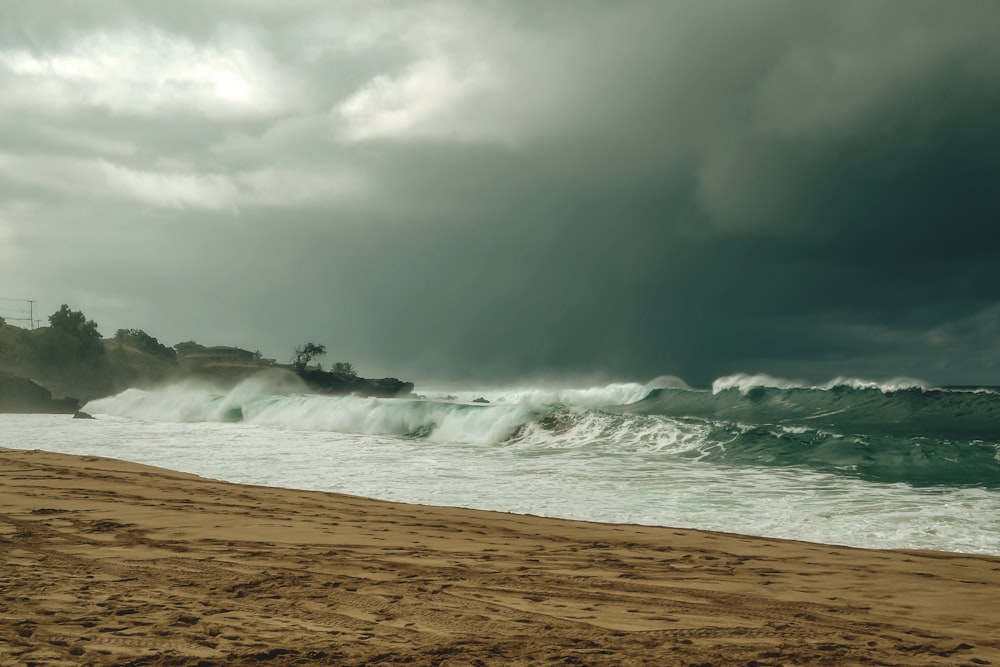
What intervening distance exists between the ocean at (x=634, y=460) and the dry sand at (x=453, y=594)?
80.9 inches

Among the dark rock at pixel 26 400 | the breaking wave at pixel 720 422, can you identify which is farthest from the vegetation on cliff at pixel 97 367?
the breaking wave at pixel 720 422

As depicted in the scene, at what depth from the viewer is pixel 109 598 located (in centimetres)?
432

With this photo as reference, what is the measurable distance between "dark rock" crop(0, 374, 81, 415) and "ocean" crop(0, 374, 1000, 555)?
1723 cm

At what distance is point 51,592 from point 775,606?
4.93 meters

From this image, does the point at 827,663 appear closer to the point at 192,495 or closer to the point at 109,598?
the point at 109,598

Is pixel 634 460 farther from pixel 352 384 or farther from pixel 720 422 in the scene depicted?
pixel 352 384

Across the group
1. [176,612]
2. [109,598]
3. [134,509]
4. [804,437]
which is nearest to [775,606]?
[176,612]

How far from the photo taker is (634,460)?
1627 cm

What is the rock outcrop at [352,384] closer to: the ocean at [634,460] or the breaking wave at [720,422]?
the breaking wave at [720,422]

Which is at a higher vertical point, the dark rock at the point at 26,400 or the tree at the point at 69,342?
the tree at the point at 69,342

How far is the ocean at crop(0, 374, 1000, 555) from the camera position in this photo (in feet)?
31.0

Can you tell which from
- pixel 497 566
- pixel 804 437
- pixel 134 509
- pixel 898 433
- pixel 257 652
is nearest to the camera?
pixel 257 652

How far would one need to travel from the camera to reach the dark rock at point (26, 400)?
44906 millimetres

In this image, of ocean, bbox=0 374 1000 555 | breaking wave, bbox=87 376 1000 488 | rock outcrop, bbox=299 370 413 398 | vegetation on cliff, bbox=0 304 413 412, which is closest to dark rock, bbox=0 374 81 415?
breaking wave, bbox=87 376 1000 488
